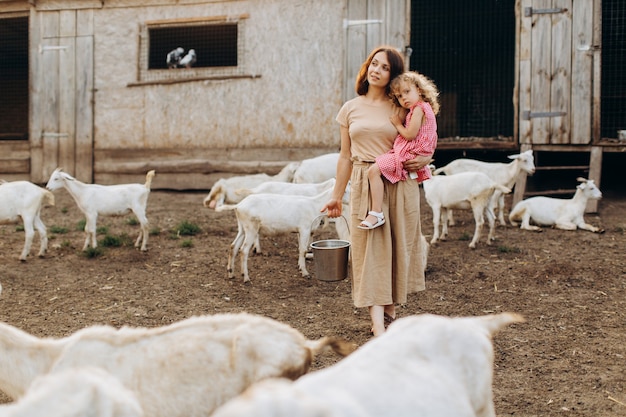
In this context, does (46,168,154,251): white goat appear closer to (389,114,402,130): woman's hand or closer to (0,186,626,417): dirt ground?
(0,186,626,417): dirt ground

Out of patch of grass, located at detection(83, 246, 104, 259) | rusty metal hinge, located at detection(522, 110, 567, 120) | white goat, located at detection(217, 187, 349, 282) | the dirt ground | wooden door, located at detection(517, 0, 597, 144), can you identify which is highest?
wooden door, located at detection(517, 0, 597, 144)

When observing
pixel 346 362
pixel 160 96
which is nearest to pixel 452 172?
pixel 160 96

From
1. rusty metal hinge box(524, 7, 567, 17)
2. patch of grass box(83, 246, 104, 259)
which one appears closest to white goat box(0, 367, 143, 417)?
patch of grass box(83, 246, 104, 259)

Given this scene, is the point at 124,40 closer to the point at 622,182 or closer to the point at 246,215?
the point at 246,215

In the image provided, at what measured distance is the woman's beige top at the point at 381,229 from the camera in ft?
14.2

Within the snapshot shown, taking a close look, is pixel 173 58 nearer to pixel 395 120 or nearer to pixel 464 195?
pixel 464 195

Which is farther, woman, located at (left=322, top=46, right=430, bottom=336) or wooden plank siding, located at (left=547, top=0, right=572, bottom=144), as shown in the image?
wooden plank siding, located at (left=547, top=0, right=572, bottom=144)

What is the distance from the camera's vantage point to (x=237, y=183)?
10.7 metres

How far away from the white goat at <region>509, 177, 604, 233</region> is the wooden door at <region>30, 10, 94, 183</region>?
325 inches

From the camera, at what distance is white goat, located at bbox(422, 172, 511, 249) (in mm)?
8570

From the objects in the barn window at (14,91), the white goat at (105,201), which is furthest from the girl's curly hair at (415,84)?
the barn window at (14,91)

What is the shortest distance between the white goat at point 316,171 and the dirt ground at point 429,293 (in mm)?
1495

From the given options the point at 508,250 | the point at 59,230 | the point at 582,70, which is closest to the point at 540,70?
the point at 582,70

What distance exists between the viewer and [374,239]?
4336mm
